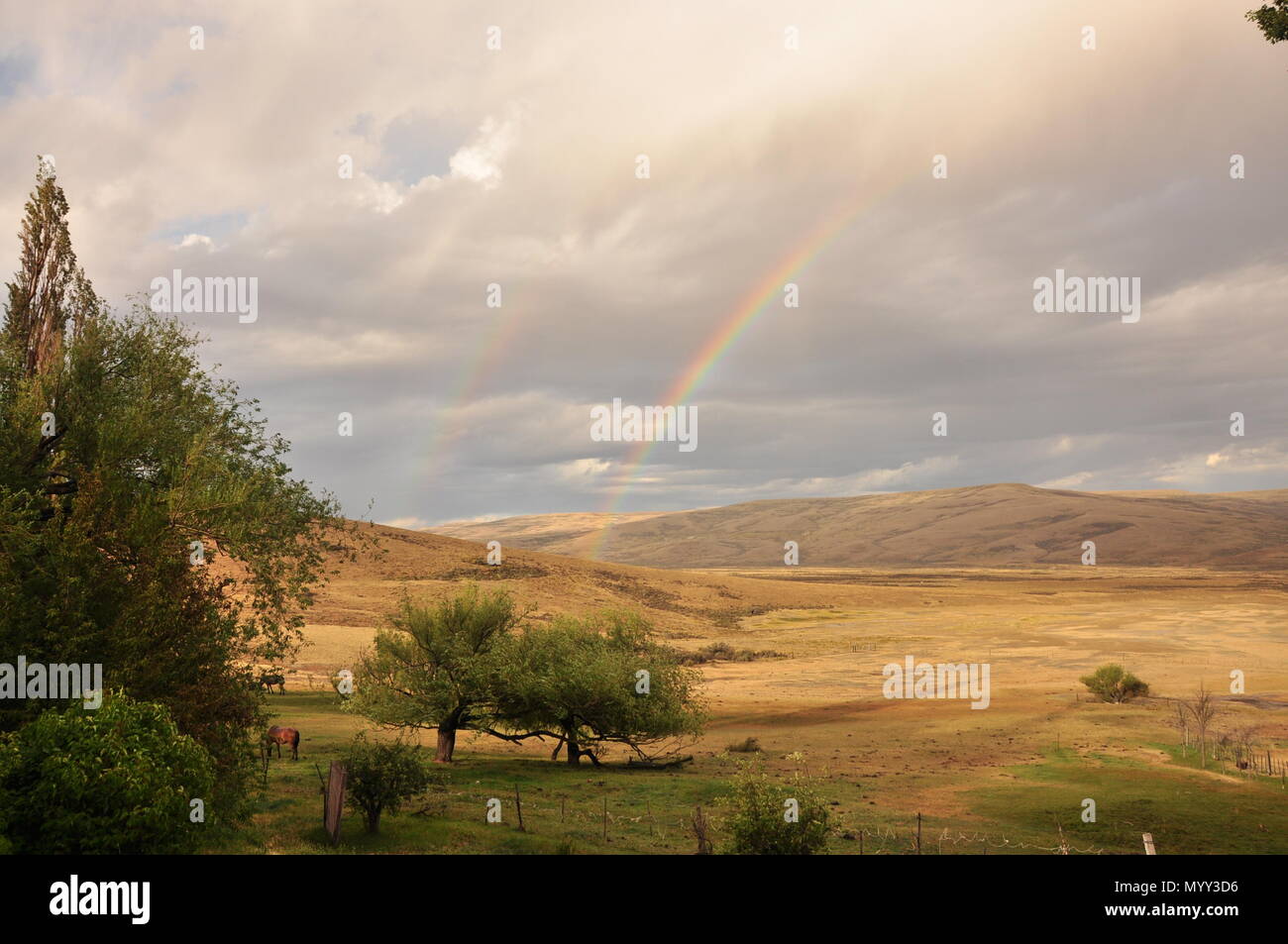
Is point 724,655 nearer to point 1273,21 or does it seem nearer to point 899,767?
point 899,767

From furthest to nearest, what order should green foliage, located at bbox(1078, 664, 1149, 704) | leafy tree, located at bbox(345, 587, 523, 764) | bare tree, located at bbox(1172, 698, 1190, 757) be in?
green foliage, located at bbox(1078, 664, 1149, 704)
bare tree, located at bbox(1172, 698, 1190, 757)
leafy tree, located at bbox(345, 587, 523, 764)

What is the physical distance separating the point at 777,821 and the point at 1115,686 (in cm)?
5615

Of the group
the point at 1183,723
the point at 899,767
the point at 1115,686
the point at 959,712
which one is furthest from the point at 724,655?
the point at 899,767

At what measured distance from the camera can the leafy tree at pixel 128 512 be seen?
18.2m

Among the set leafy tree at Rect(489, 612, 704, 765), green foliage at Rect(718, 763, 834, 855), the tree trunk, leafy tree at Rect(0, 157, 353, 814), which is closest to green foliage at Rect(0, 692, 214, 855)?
leafy tree at Rect(0, 157, 353, 814)

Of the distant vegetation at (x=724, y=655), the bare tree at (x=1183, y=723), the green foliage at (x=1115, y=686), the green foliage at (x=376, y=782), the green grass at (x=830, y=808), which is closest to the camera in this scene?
the green foliage at (x=376, y=782)

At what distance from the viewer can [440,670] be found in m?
42.5

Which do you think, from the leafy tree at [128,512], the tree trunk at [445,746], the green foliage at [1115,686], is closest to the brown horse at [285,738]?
the tree trunk at [445,746]

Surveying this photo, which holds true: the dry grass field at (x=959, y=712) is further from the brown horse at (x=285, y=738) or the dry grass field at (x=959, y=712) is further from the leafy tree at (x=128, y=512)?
the leafy tree at (x=128, y=512)

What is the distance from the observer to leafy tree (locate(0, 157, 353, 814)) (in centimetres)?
1823

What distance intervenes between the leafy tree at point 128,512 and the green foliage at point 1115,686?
6201 centimetres

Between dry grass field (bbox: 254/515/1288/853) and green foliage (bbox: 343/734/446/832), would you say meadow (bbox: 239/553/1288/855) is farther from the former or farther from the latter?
green foliage (bbox: 343/734/446/832)

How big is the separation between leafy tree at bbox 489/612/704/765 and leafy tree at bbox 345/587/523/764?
3.73 ft
